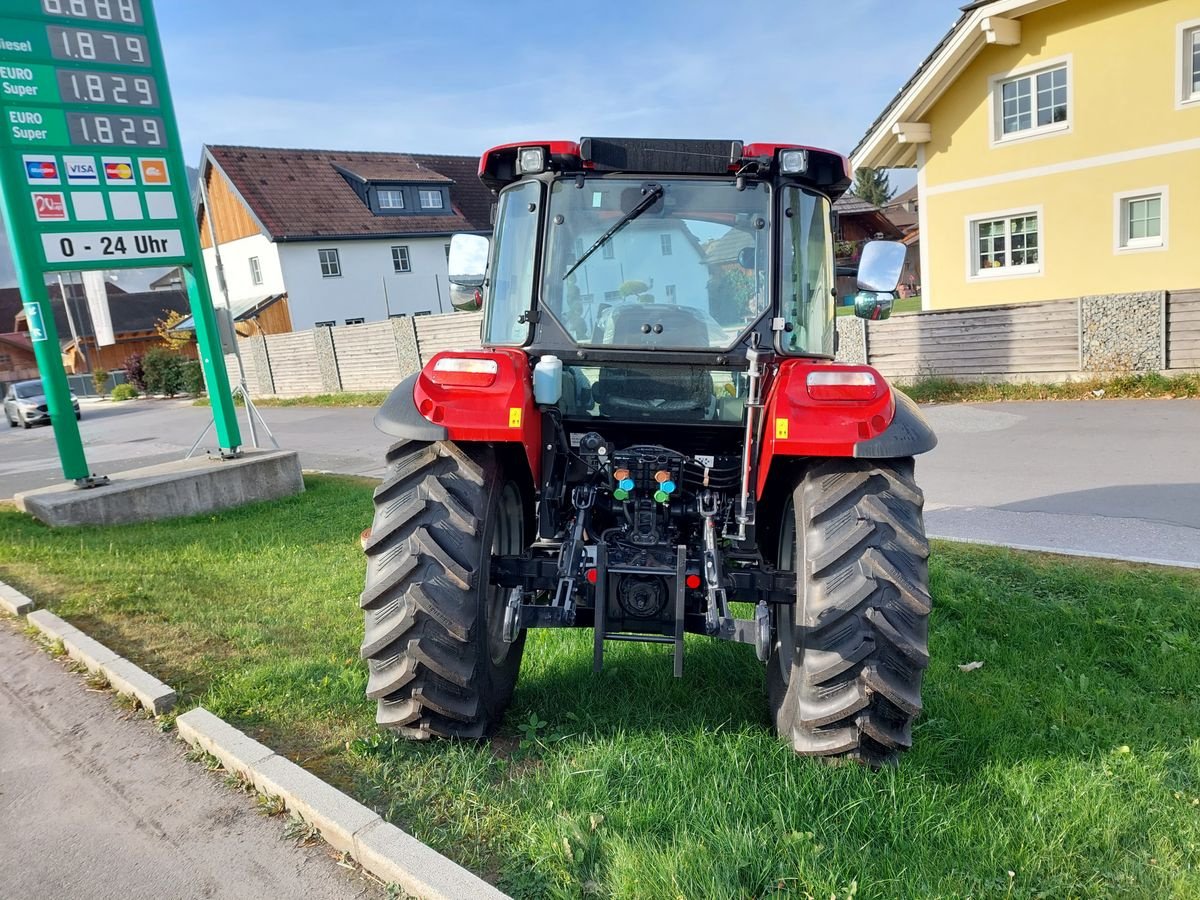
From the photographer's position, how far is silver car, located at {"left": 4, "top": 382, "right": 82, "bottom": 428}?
82.5ft

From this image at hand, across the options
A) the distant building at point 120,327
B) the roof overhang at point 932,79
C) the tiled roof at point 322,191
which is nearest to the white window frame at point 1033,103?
the roof overhang at point 932,79

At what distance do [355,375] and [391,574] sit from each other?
2187 cm

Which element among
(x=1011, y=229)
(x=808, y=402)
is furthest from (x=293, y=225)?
(x=808, y=402)

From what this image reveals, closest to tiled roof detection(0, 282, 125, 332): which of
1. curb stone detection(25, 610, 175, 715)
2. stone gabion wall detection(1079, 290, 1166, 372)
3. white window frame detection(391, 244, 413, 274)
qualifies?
white window frame detection(391, 244, 413, 274)

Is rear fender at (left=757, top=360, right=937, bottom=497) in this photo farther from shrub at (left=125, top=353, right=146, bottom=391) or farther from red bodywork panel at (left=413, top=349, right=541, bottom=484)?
shrub at (left=125, top=353, right=146, bottom=391)

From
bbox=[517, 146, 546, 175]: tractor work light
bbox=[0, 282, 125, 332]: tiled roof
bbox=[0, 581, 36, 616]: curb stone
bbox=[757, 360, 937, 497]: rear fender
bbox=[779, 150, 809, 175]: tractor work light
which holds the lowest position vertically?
bbox=[0, 581, 36, 616]: curb stone

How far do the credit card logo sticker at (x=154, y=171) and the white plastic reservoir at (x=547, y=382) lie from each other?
7.31m

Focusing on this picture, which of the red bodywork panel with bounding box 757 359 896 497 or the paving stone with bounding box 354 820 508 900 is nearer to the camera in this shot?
the paving stone with bounding box 354 820 508 900

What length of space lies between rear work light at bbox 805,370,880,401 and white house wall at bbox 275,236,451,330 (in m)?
33.2

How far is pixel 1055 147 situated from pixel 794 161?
16010 millimetres

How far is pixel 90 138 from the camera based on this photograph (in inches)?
317

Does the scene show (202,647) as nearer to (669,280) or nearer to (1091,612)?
(669,280)

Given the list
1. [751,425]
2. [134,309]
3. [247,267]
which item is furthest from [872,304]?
[134,309]

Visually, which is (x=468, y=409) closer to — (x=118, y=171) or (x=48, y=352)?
(x=48, y=352)
